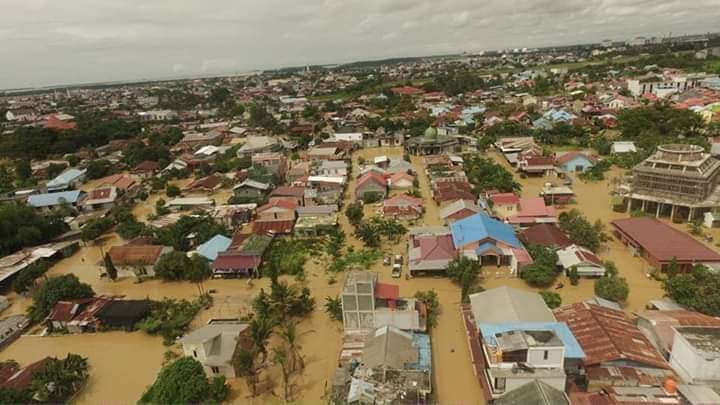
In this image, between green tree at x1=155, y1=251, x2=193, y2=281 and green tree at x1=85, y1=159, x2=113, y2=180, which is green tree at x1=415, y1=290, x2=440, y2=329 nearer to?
green tree at x1=155, y1=251, x2=193, y2=281

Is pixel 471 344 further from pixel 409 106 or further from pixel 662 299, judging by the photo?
pixel 409 106

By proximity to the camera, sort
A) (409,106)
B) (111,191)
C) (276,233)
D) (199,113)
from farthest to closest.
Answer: (199,113), (409,106), (111,191), (276,233)

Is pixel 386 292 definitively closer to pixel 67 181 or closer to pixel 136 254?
pixel 136 254

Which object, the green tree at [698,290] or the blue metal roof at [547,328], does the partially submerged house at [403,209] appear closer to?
the green tree at [698,290]

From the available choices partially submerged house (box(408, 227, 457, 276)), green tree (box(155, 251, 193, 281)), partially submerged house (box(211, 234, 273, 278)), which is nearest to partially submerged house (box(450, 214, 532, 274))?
partially submerged house (box(408, 227, 457, 276))

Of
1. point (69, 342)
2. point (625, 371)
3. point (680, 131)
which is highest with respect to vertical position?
point (680, 131)

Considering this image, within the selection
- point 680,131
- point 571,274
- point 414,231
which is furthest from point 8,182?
point 680,131

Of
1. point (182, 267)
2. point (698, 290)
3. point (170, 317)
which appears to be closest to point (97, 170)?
point (182, 267)
